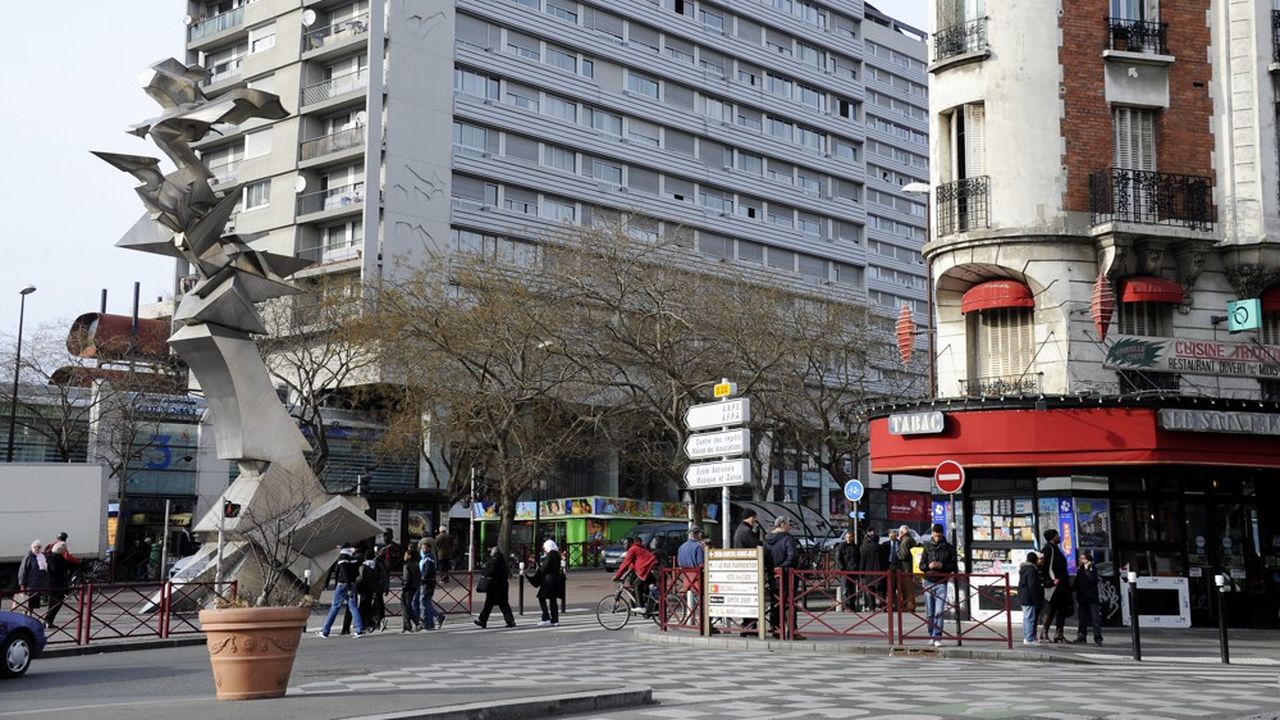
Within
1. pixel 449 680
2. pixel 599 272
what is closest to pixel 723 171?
pixel 599 272

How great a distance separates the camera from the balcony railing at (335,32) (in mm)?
57938

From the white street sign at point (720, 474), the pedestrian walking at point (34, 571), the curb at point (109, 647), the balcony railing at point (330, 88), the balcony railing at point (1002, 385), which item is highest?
the balcony railing at point (330, 88)

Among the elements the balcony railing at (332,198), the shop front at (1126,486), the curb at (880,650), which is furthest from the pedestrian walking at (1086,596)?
the balcony railing at (332,198)

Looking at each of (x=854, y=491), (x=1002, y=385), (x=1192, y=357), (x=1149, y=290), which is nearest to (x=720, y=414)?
(x=1002, y=385)

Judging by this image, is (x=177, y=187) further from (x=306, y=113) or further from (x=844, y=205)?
(x=844, y=205)

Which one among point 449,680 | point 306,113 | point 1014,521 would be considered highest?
point 306,113

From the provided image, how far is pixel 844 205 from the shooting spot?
8181cm

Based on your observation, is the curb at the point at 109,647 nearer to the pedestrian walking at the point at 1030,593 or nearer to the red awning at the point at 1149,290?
the pedestrian walking at the point at 1030,593

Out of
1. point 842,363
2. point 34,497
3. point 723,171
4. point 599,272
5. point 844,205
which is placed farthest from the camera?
point 844,205

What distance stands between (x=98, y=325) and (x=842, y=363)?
109 ft

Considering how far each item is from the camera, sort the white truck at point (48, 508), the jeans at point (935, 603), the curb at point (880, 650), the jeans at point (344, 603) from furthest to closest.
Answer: the white truck at point (48, 508) < the jeans at point (344, 603) < the jeans at point (935, 603) < the curb at point (880, 650)

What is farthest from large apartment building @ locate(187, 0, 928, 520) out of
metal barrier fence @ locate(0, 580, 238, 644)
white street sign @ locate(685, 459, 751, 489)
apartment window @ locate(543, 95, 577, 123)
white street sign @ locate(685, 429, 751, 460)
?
white street sign @ locate(685, 459, 751, 489)

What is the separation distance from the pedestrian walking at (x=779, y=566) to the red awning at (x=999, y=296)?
6.89 m

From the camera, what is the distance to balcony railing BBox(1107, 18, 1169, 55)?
2539 cm
